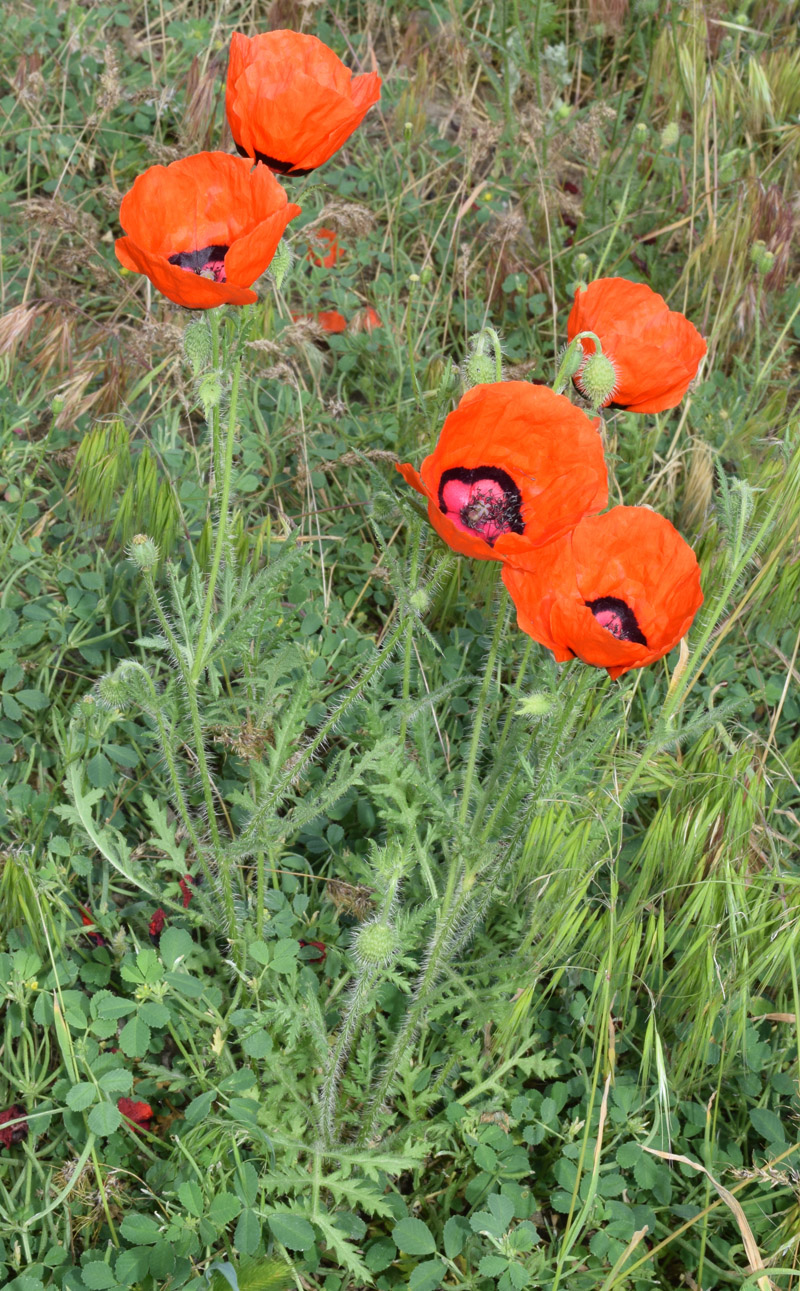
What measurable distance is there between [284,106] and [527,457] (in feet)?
2.30

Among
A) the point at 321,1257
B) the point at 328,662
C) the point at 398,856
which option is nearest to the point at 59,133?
the point at 328,662

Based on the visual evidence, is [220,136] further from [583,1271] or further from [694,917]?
[583,1271]

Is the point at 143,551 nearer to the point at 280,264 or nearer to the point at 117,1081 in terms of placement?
the point at 280,264

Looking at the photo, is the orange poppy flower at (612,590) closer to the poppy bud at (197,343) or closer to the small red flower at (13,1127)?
the poppy bud at (197,343)

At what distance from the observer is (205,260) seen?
6.40 feet

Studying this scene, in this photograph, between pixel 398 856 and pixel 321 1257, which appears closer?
pixel 398 856

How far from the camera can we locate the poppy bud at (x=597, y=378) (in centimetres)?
183

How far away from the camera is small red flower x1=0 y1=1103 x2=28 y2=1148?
6.54 ft

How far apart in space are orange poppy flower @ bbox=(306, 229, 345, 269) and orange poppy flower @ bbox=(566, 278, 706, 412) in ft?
5.64

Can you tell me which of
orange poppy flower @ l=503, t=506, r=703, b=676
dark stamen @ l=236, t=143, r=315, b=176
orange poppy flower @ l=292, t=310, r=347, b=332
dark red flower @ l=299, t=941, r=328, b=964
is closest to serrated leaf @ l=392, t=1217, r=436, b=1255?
dark red flower @ l=299, t=941, r=328, b=964

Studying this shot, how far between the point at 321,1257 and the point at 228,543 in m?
1.34

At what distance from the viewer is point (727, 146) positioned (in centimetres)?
387

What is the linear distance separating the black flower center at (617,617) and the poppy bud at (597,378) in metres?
0.34

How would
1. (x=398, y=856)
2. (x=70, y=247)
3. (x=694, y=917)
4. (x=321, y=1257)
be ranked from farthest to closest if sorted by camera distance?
(x=70, y=247)
(x=694, y=917)
(x=321, y=1257)
(x=398, y=856)
